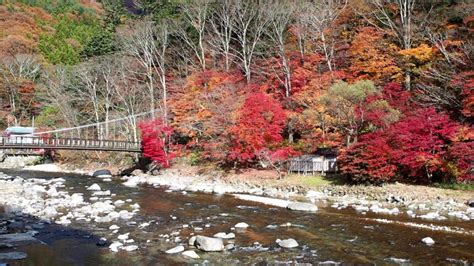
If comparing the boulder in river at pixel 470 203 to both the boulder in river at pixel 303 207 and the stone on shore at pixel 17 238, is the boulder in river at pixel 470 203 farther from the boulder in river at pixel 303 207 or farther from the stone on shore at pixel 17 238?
the stone on shore at pixel 17 238

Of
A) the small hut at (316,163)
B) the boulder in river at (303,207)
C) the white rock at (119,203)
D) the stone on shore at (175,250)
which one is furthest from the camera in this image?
the small hut at (316,163)

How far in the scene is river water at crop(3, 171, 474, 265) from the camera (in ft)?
31.5

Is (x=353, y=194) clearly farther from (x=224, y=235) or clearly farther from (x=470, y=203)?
(x=224, y=235)

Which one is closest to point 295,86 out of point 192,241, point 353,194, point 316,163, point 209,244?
point 316,163

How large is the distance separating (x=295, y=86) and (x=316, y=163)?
8.25 metres

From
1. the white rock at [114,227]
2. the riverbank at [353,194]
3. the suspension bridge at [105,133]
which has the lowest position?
the white rock at [114,227]

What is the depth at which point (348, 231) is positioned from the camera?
1227 centimetres

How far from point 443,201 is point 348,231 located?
5.87m

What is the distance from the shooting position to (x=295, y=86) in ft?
95.6

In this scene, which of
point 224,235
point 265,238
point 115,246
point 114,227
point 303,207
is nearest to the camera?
point 115,246

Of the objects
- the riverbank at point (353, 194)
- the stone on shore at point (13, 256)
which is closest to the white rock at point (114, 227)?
the stone on shore at point (13, 256)

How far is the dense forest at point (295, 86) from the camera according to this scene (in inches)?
739

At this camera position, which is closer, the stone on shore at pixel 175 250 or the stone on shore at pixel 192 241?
the stone on shore at pixel 175 250

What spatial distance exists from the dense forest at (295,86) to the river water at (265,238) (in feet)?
17.8
